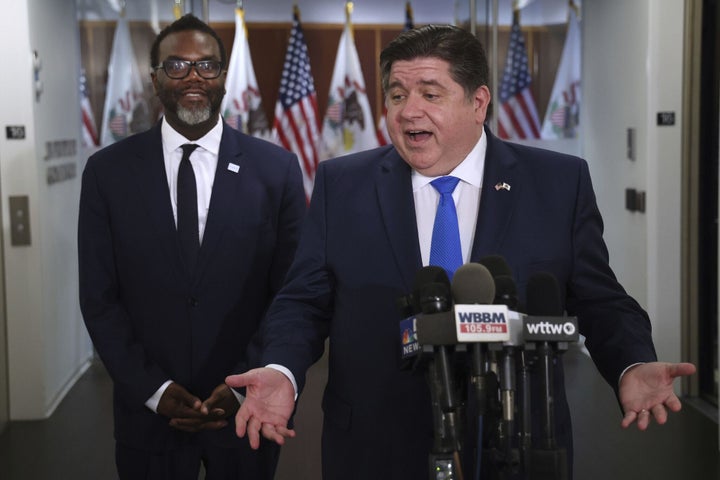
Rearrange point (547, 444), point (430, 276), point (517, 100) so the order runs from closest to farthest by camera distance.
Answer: point (547, 444)
point (430, 276)
point (517, 100)

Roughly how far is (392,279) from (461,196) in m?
0.25

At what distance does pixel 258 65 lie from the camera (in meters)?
7.78

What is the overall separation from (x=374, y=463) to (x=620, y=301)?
0.64 metres

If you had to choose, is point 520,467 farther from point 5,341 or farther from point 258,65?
point 258,65

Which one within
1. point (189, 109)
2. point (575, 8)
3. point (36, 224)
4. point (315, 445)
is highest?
point (575, 8)

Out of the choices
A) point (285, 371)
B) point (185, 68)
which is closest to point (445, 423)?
point (285, 371)

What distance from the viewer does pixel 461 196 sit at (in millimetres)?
2178

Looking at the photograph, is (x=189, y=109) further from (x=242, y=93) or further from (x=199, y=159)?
Answer: (x=242, y=93)

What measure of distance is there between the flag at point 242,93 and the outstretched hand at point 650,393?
20.0ft

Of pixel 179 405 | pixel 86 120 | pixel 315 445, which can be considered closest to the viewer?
pixel 179 405

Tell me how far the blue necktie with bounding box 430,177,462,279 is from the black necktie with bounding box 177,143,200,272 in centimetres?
92

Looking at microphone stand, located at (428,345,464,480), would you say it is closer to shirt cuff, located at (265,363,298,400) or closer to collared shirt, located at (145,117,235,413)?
shirt cuff, located at (265,363,298,400)

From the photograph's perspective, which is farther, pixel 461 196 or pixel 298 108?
pixel 298 108

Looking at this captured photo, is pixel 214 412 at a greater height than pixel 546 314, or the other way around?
pixel 546 314
